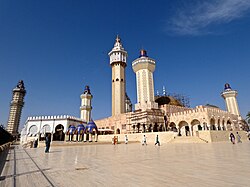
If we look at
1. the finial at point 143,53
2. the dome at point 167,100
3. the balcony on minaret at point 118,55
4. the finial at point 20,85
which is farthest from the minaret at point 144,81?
the finial at point 20,85

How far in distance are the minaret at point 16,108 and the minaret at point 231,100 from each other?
257 ft

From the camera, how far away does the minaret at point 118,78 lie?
4828 centimetres

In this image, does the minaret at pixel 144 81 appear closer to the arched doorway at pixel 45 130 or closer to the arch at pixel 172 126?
the arch at pixel 172 126

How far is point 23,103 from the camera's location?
2724 inches

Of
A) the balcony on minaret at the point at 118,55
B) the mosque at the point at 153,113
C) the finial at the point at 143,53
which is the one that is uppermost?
the balcony on minaret at the point at 118,55

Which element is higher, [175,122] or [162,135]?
[175,122]

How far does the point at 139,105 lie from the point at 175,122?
9.37 m

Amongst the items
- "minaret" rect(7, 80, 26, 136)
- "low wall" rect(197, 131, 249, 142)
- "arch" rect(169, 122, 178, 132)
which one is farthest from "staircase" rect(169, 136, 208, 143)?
"minaret" rect(7, 80, 26, 136)

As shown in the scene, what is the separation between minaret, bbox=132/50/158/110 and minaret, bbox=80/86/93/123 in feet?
80.3

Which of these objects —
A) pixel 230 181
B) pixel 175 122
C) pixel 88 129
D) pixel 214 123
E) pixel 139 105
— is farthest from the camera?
pixel 139 105

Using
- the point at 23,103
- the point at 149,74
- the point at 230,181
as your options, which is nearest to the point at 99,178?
the point at 230,181

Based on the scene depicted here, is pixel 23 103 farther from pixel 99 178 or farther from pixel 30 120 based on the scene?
pixel 99 178

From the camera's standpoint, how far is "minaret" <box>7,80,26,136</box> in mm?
63344

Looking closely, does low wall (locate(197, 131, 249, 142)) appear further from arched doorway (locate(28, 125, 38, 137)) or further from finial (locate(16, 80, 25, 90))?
finial (locate(16, 80, 25, 90))
